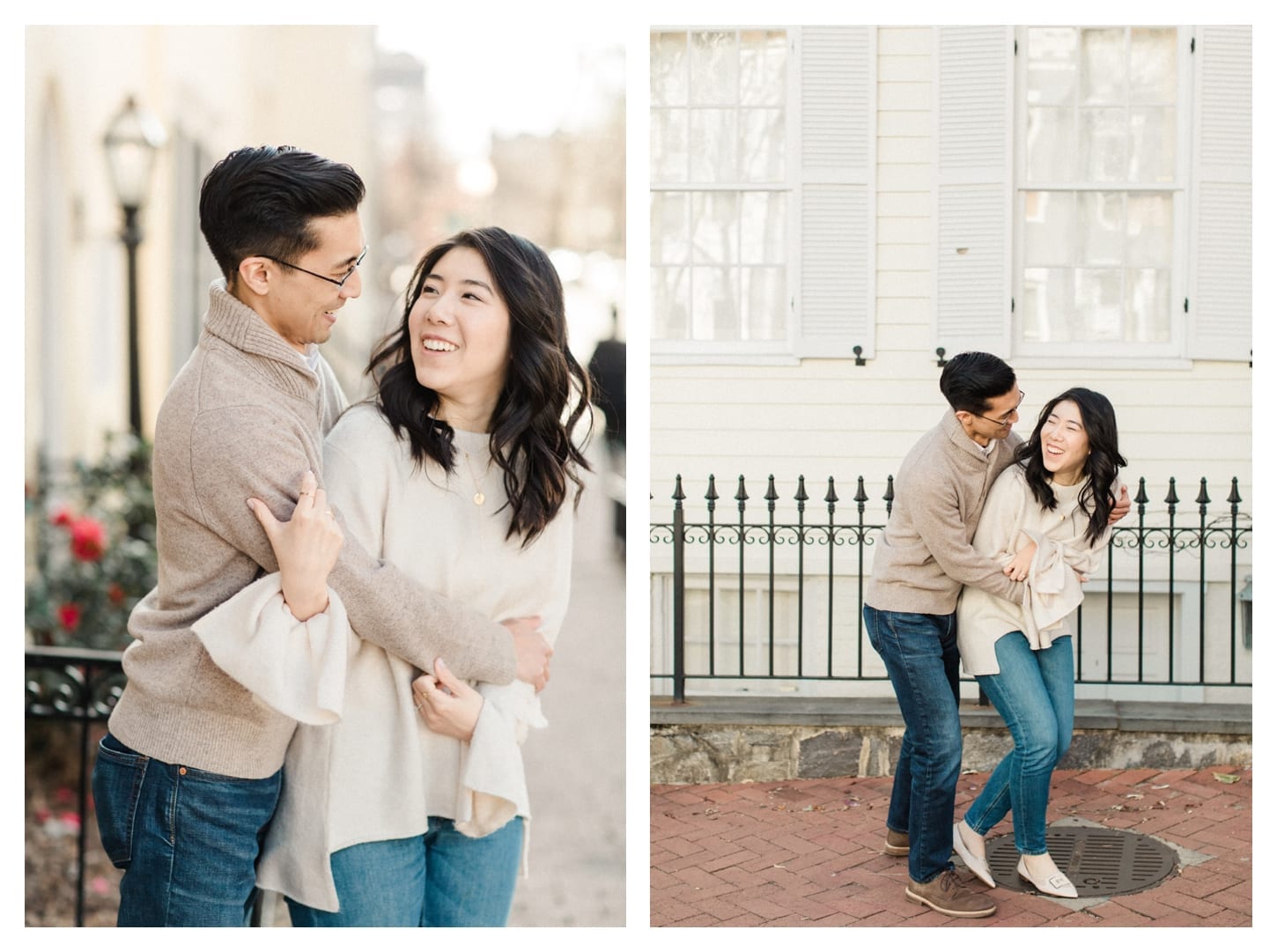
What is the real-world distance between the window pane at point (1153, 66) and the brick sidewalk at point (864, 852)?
2005mm

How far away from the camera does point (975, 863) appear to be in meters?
3.21

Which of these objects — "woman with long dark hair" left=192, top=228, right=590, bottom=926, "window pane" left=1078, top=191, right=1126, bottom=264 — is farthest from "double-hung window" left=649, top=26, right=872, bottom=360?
"woman with long dark hair" left=192, top=228, right=590, bottom=926

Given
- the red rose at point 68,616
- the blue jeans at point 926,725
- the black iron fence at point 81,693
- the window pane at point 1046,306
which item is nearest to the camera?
the blue jeans at point 926,725

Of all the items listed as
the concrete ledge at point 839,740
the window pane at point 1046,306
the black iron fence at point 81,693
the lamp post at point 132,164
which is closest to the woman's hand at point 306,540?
the black iron fence at point 81,693

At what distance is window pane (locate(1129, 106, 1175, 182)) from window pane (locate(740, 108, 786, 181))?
1071 mm

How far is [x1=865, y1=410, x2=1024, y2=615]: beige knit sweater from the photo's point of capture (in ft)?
10.0

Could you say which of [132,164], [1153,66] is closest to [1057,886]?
[1153,66]

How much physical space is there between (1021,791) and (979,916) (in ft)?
1.06

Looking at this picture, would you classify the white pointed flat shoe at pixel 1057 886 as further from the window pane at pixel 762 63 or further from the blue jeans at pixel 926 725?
the window pane at pixel 762 63

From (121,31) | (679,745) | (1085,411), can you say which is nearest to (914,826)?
(679,745)

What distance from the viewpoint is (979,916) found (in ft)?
10.2

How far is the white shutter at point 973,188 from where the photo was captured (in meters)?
3.58

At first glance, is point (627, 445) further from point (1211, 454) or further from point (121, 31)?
point (121, 31)

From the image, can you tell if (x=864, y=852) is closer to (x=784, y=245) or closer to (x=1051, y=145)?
(x=784, y=245)
